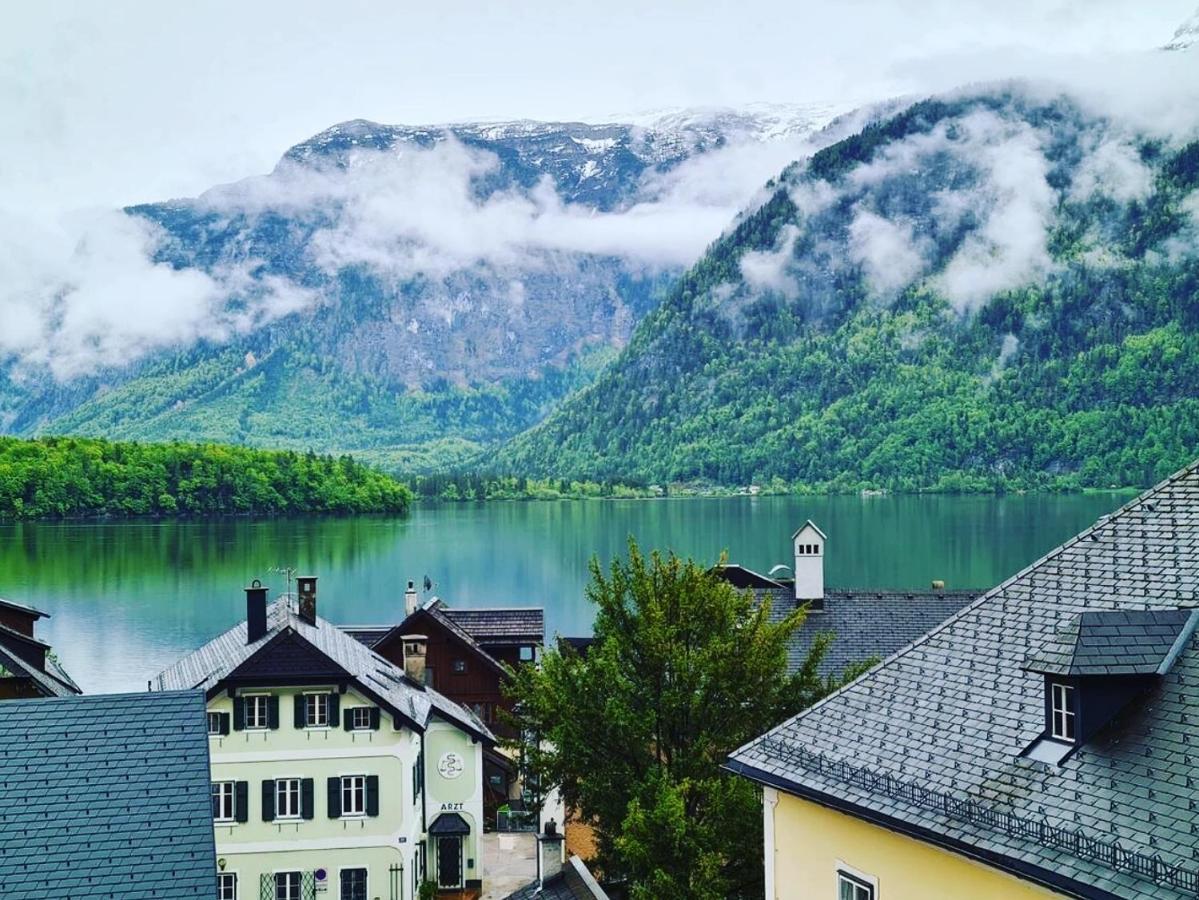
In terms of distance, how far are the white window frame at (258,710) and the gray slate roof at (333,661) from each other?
0.85 m

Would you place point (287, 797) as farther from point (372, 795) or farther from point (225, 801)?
point (372, 795)

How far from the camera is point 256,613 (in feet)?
117

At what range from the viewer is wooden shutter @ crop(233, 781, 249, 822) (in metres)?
32.8

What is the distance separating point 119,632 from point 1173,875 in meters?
85.6

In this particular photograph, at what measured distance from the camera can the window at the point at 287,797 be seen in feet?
109

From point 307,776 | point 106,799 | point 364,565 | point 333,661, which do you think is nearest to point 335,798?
point 307,776

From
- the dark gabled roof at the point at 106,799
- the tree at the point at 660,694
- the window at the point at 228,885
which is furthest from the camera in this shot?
the window at the point at 228,885

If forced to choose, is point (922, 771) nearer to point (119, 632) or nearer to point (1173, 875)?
point (1173, 875)

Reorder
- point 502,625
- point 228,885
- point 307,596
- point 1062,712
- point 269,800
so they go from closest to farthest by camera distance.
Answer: point 1062,712
point 228,885
point 269,800
point 307,596
point 502,625

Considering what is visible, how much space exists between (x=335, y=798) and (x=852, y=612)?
49.0 ft

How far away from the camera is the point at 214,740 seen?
32.6 m

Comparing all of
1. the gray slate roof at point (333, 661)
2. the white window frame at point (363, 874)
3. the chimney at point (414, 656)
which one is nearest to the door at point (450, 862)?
the gray slate roof at point (333, 661)

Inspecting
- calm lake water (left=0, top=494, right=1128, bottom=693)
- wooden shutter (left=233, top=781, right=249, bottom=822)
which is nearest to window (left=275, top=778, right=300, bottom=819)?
wooden shutter (left=233, top=781, right=249, bottom=822)

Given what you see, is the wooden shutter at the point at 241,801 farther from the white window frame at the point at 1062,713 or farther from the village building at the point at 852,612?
the white window frame at the point at 1062,713
